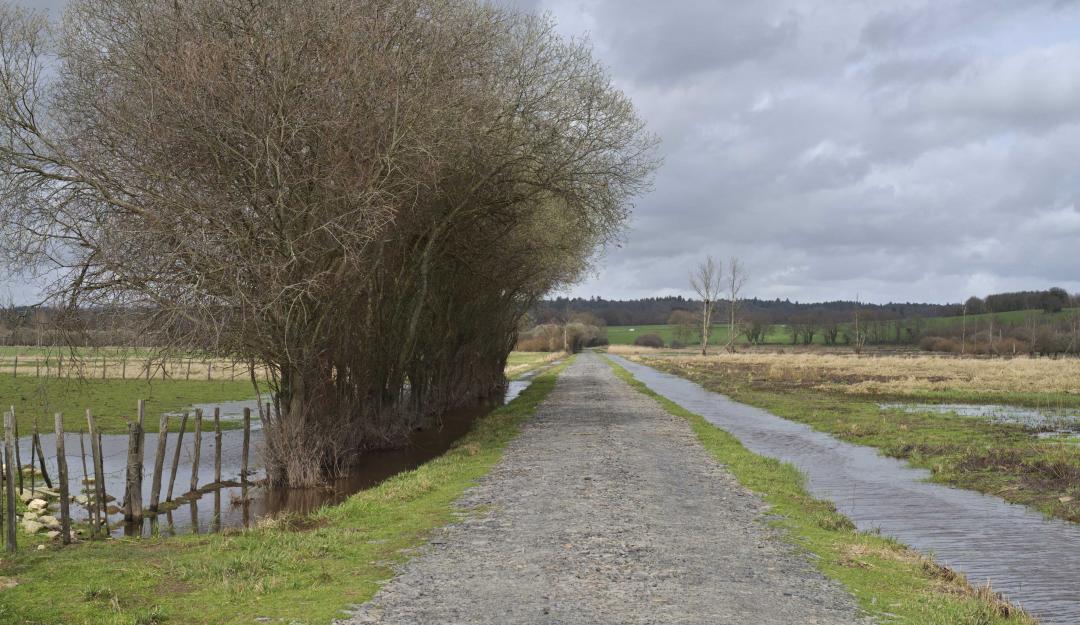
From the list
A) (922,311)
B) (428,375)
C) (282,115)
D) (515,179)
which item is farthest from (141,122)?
(922,311)

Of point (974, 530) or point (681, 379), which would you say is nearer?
point (974, 530)

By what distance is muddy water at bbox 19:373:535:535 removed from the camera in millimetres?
15703

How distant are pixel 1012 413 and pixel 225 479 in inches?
1197

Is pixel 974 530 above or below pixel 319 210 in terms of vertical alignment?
below

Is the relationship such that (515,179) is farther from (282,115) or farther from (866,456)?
(866,456)

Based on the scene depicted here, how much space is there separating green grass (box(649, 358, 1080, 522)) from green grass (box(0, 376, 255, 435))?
23.5 meters

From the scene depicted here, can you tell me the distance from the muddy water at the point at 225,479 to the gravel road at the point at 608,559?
12.5ft

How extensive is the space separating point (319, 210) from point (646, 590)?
11300 millimetres

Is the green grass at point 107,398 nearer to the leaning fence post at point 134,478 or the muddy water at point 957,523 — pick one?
the leaning fence post at point 134,478

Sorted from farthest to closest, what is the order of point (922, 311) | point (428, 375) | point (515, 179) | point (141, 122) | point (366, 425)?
1. point (922, 311)
2. point (428, 375)
3. point (515, 179)
4. point (366, 425)
5. point (141, 122)

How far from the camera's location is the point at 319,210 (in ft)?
57.5

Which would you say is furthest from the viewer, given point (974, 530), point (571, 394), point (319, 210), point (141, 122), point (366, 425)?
Result: point (571, 394)

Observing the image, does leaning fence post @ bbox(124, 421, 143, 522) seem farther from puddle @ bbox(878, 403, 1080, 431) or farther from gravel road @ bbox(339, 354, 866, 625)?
puddle @ bbox(878, 403, 1080, 431)

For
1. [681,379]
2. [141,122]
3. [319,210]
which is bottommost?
[681,379]
